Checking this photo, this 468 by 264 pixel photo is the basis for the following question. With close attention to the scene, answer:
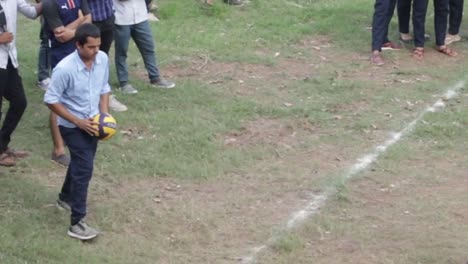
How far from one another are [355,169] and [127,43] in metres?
2.76

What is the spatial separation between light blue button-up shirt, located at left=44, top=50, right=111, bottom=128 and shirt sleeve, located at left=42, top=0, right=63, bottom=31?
4.18 ft

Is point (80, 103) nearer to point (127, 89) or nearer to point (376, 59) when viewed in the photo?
point (127, 89)

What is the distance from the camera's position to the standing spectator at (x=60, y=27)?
23.2 feet

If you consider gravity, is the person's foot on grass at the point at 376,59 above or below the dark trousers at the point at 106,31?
below

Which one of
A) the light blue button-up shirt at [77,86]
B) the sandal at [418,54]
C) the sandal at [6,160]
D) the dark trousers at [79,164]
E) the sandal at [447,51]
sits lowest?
the sandal at [447,51]

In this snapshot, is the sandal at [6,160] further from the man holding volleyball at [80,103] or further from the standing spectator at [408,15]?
the standing spectator at [408,15]

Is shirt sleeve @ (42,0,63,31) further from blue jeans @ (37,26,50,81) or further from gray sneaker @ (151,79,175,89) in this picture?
gray sneaker @ (151,79,175,89)

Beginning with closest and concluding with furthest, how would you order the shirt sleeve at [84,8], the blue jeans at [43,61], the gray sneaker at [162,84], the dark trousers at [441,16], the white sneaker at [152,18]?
the shirt sleeve at [84,8] → the blue jeans at [43,61] → the gray sneaker at [162,84] → the dark trousers at [441,16] → the white sneaker at [152,18]

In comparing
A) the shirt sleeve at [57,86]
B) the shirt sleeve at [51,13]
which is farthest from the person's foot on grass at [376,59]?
the shirt sleeve at [57,86]

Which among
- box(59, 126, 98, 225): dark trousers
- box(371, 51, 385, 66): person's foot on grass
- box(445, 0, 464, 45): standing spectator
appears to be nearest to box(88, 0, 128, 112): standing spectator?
box(59, 126, 98, 225): dark trousers

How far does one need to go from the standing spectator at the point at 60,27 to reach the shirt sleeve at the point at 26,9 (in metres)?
0.08

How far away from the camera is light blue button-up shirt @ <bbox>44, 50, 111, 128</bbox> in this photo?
5.74m

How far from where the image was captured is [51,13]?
279 inches

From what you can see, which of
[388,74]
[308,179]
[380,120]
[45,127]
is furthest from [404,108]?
[45,127]
